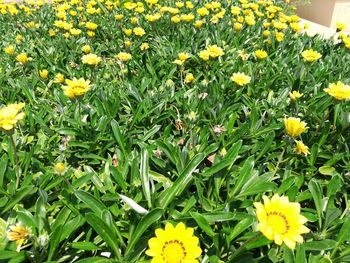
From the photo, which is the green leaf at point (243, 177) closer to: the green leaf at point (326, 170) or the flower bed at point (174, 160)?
the flower bed at point (174, 160)

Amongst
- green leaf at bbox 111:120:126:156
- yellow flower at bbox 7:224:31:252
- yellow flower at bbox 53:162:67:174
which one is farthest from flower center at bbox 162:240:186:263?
green leaf at bbox 111:120:126:156

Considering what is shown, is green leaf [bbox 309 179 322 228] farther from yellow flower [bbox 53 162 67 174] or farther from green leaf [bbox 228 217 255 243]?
yellow flower [bbox 53 162 67 174]

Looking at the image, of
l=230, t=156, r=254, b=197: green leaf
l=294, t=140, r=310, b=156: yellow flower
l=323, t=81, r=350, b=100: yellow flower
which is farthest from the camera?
l=323, t=81, r=350, b=100: yellow flower

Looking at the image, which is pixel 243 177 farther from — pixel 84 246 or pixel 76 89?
pixel 76 89

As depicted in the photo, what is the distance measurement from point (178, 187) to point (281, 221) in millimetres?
520

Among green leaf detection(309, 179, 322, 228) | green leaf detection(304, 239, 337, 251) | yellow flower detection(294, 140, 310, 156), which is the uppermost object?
yellow flower detection(294, 140, 310, 156)

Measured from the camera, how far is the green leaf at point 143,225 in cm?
124

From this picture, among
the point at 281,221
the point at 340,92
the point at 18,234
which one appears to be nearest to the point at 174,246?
the point at 281,221

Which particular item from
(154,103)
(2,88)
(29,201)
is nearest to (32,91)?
(2,88)

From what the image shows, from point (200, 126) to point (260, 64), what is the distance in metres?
1.02

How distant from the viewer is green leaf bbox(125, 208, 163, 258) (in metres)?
1.24

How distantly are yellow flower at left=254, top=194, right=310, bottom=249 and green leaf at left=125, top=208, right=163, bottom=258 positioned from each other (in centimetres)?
37

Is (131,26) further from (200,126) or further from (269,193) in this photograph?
(269,193)

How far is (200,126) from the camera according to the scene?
2105mm
